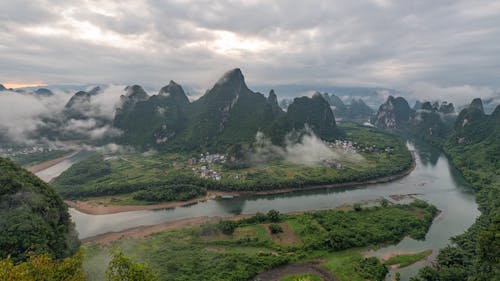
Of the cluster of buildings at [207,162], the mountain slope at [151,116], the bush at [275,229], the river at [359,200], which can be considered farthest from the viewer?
the mountain slope at [151,116]

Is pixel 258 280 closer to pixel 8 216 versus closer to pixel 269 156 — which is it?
pixel 8 216

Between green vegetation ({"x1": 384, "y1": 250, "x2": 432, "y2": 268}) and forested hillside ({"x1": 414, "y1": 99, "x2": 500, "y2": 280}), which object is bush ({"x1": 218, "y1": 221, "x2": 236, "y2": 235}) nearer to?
green vegetation ({"x1": 384, "y1": 250, "x2": 432, "y2": 268})

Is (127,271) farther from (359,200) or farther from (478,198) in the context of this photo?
(478,198)

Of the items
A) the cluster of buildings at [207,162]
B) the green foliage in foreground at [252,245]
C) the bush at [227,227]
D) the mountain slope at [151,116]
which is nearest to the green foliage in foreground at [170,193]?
the cluster of buildings at [207,162]

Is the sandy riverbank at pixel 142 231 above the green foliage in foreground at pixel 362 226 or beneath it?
beneath

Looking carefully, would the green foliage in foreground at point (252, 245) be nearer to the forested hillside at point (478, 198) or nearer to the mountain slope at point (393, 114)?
the forested hillside at point (478, 198)

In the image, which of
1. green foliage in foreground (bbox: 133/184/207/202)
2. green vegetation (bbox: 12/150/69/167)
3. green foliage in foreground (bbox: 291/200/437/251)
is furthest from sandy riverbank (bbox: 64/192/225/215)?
green vegetation (bbox: 12/150/69/167)

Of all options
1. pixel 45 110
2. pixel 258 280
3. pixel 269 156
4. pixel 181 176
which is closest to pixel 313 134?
pixel 269 156

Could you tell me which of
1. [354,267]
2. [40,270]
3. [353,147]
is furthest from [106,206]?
Result: [353,147]

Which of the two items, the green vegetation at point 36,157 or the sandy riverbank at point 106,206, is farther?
the green vegetation at point 36,157
